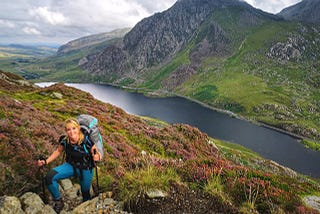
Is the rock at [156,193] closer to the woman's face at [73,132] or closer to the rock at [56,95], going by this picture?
A: the woman's face at [73,132]

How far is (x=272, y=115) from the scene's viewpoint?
147250 mm

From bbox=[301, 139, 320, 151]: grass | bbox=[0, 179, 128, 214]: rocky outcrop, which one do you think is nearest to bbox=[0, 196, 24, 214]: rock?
bbox=[0, 179, 128, 214]: rocky outcrop

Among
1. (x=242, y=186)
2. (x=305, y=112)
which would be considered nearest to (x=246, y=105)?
(x=305, y=112)

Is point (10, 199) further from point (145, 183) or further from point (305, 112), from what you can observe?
point (305, 112)

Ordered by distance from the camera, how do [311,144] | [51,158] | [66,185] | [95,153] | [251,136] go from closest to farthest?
1. [95,153]
2. [51,158]
3. [66,185]
4. [311,144]
5. [251,136]

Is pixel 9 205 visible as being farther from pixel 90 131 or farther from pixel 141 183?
pixel 141 183

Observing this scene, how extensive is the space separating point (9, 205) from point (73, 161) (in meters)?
2.31

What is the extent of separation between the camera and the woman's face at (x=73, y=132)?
25.5 ft

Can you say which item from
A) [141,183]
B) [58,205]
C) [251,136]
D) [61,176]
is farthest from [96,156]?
[251,136]

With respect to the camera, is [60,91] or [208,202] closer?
[208,202]

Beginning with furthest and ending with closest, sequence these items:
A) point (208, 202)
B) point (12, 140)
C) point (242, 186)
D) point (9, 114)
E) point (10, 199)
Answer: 1. point (9, 114)
2. point (12, 140)
3. point (242, 186)
4. point (208, 202)
5. point (10, 199)

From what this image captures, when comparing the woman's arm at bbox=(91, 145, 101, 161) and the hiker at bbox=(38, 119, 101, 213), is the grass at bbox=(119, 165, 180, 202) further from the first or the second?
the woman's arm at bbox=(91, 145, 101, 161)

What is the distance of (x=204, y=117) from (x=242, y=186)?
135356 millimetres

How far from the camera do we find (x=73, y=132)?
25.7 feet
